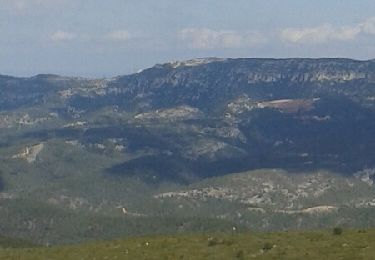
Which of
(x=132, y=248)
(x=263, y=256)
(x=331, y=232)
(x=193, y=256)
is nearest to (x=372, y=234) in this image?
(x=331, y=232)

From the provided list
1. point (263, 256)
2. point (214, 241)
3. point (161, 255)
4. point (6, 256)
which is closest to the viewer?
point (263, 256)

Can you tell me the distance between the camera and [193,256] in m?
56.7

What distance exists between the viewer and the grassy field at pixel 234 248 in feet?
174

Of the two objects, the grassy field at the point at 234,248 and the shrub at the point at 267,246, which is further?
the shrub at the point at 267,246

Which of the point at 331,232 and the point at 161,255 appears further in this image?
the point at 331,232

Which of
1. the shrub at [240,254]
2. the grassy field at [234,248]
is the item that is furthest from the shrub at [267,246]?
the shrub at [240,254]

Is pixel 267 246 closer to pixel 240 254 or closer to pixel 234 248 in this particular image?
pixel 234 248

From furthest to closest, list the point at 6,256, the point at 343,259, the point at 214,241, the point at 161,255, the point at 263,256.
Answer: the point at 6,256, the point at 214,241, the point at 161,255, the point at 263,256, the point at 343,259

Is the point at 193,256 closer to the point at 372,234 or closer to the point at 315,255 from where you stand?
the point at 315,255

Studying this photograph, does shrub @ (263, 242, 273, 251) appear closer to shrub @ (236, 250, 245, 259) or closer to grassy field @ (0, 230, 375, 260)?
grassy field @ (0, 230, 375, 260)

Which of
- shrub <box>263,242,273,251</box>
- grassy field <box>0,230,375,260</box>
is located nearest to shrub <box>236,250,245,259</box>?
grassy field <box>0,230,375,260</box>

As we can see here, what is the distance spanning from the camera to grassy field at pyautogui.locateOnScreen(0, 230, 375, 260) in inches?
2093

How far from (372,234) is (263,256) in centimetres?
1024

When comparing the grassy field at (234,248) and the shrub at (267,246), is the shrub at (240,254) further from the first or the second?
the shrub at (267,246)
